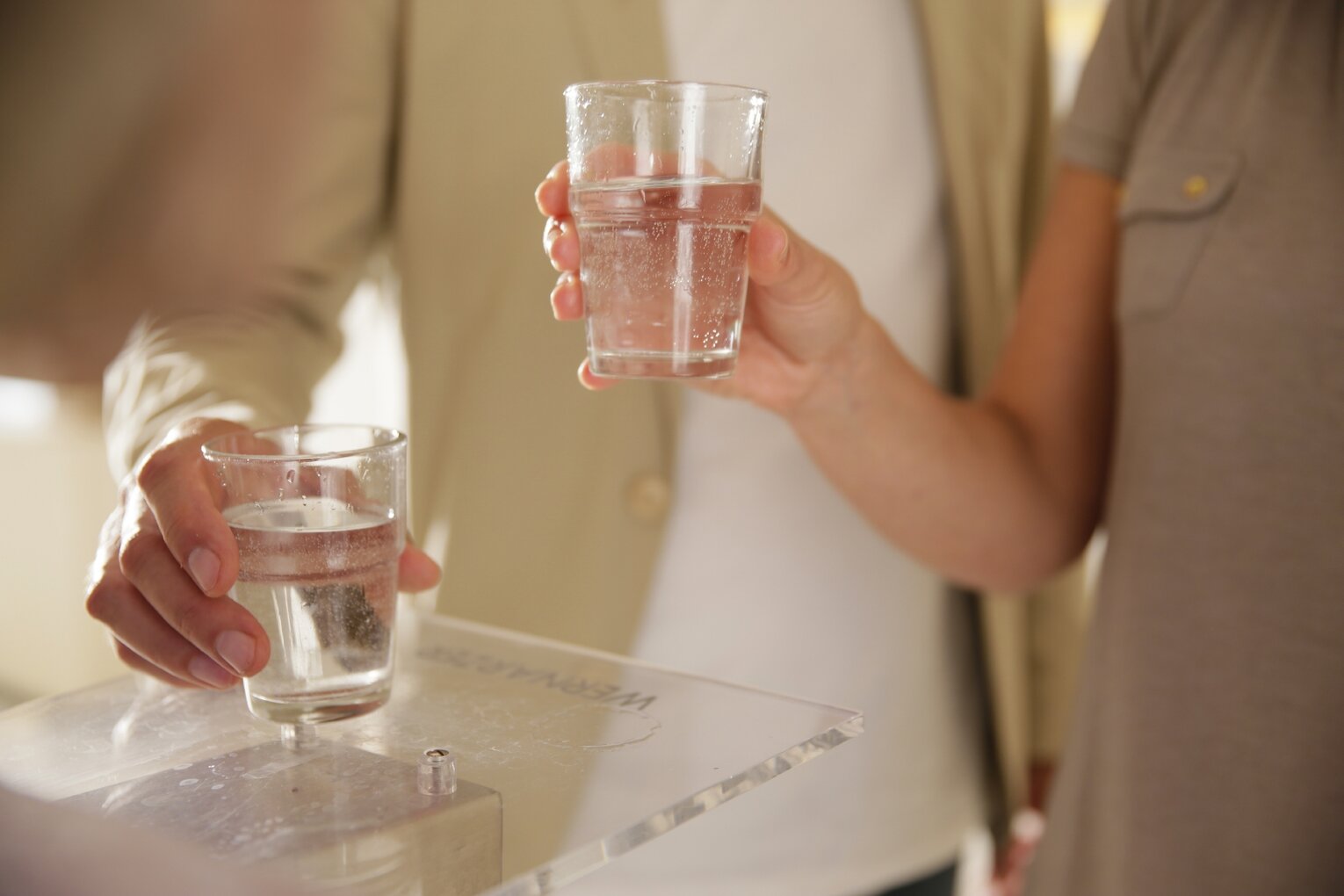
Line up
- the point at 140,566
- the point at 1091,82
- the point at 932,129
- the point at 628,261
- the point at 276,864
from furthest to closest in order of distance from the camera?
1. the point at 932,129
2. the point at 1091,82
3. the point at 628,261
4. the point at 140,566
5. the point at 276,864

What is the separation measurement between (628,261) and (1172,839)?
2.84 ft

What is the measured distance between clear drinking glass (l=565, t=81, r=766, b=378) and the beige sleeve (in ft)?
0.80

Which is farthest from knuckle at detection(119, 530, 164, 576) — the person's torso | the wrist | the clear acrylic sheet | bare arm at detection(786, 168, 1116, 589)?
the person's torso

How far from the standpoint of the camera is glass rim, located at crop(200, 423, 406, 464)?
830mm

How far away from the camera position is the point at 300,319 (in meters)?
1.50

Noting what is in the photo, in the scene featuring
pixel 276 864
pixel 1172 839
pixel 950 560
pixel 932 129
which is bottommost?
pixel 1172 839

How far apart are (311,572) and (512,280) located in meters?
0.77

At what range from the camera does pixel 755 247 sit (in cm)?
96

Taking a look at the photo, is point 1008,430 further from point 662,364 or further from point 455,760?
point 455,760

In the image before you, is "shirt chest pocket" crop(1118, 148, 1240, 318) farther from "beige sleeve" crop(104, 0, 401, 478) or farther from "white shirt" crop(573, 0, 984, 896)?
"beige sleeve" crop(104, 0, 401, 478)

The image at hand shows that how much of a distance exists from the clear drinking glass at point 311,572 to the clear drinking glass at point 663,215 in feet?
0.73

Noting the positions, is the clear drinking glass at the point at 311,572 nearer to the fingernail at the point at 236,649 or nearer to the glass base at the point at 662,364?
the fingernail at the point at 236,649

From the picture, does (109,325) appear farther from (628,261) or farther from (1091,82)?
(1091,82)

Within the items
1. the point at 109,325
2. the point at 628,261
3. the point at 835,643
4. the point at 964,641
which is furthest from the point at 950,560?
the point at 109,325
